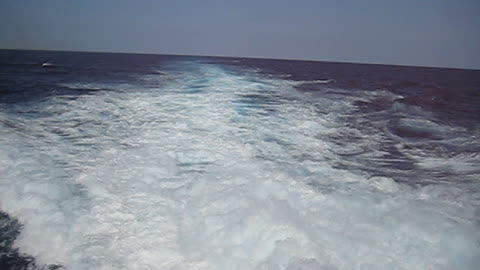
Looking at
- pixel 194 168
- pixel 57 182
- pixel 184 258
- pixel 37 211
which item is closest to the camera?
pixel 184 258

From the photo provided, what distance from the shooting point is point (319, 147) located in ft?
19.3

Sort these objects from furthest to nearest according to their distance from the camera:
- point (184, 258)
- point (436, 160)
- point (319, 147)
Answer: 1. point (319, 147)
2. point (436, 160)
3. point (184, 258)

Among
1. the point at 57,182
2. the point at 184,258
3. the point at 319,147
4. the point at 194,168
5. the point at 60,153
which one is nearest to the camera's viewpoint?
the point at 184,258

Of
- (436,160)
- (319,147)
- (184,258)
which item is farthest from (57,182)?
(436,160)

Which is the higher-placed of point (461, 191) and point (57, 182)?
point (461, 191)

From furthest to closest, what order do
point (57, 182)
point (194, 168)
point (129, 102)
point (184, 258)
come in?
point (129, 102) < point (194, 168) < point (57, 182) < point (184, 258)

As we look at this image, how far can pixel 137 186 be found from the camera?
3820 millimetres

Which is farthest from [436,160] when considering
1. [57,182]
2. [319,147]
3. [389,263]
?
[57,182]

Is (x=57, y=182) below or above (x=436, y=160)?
below

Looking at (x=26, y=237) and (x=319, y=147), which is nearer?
(x=26, y=237)

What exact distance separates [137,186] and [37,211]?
1.11 meters

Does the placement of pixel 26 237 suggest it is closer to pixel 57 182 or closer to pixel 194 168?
pixel 57 182

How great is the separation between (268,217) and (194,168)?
5.82 feet

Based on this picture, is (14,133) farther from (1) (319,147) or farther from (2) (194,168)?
(1) (319,147)
